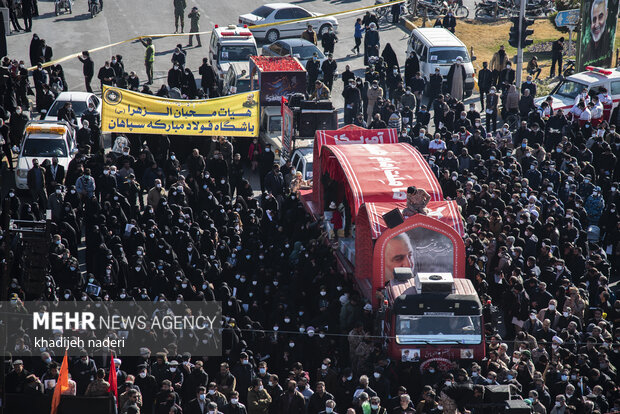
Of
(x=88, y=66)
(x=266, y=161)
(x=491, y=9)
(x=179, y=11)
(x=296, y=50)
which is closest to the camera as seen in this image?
(x=266, y=161)

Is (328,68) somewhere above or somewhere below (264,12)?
below

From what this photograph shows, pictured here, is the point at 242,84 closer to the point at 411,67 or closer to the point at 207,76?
the point at 207,76

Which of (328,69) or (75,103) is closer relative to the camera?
(75,103)

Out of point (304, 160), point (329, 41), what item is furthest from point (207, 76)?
point (304, 160)

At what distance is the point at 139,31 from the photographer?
4022cm

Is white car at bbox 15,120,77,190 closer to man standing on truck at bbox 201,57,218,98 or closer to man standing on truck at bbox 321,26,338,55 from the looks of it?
man standing on truck at bbox 201,57,218,98

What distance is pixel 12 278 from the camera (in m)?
19.5

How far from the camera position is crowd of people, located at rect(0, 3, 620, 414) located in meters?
16.5

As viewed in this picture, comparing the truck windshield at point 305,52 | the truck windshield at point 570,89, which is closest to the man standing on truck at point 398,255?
the truck windshield at point 570,89

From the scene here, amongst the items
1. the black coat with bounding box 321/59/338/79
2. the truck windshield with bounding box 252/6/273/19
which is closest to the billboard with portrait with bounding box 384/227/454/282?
the black coat with bounding box 321/59/338/79

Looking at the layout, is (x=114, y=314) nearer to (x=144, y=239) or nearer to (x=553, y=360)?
(x=144, y=239)

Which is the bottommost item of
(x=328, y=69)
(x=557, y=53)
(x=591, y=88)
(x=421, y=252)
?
(x=557, y=53)

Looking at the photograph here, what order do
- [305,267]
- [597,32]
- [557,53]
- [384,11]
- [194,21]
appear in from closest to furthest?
[305,267], [597,32], [557,53], [194,21], [384,11]

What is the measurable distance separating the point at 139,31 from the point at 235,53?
859 cm
